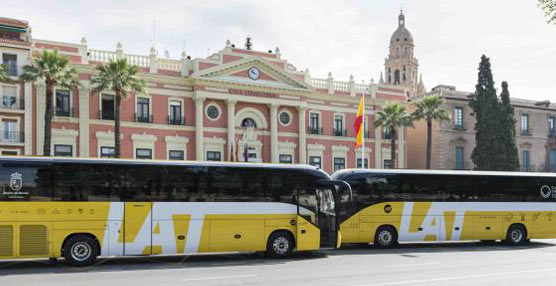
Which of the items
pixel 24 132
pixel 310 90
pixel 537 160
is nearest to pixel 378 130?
pixel 310 90

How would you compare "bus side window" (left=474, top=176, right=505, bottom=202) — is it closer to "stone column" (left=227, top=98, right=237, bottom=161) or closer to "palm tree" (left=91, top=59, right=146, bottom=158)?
"palm tree" (left=91, top=59, right=146, bottom=158)

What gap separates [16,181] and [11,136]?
83.6 feet

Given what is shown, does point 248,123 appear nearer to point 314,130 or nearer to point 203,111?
point 203,111

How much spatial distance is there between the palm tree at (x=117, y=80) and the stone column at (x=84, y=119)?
9.36ft

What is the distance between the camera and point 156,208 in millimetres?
15719

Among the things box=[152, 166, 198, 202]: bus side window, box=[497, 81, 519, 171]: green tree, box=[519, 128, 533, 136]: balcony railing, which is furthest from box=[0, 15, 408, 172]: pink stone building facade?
box=[152, 166, 198, 202]: bus side window

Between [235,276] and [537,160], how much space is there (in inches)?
2063

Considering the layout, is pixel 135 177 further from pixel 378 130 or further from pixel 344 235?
pixel 378 130

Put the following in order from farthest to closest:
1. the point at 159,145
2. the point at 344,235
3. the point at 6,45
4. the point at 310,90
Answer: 1. the point at 310,90
2. the point at 159,145
3. the point at 6,45
4. the point at 344,235

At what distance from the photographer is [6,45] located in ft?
120

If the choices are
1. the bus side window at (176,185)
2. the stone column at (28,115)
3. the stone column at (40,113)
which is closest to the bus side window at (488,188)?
the bus side window at (176,185)

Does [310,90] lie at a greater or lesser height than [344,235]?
greater

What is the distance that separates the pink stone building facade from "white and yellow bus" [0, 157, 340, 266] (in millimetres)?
25074

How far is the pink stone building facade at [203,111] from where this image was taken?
37.7 metres
